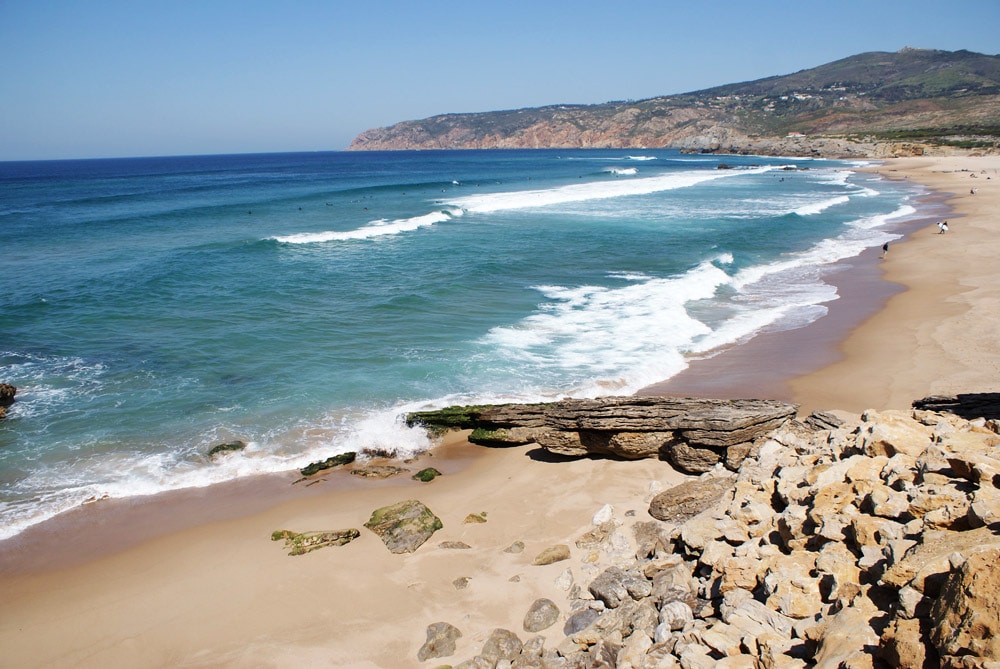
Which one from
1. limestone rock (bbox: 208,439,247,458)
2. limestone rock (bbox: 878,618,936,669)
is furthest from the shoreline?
limestone rock (bbox: 208,439,247,458)

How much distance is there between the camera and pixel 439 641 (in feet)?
22.7

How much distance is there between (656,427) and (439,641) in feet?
16.7

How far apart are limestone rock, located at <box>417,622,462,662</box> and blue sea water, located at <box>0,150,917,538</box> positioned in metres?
5.15

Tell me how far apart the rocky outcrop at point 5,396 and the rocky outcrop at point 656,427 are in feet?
37.3

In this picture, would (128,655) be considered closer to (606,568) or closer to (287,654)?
(287,654)

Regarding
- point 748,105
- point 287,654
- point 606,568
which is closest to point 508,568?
point 606,568

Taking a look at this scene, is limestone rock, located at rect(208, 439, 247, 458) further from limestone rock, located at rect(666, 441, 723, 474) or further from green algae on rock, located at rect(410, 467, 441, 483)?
limestone rock, located at rect(666, 441, 723, 474)

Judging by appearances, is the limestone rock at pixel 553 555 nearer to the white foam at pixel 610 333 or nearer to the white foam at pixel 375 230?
the white foam at pixel 610 333

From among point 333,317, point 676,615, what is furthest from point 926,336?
point 333,317

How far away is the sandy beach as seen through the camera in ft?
24.1

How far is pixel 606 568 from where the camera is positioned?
25.3 feet

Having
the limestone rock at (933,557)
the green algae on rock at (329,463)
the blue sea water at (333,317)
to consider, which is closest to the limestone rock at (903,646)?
the limestone rock at (933,557)

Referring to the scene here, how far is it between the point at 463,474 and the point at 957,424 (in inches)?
298

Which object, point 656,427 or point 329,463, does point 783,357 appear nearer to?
point 656,427
